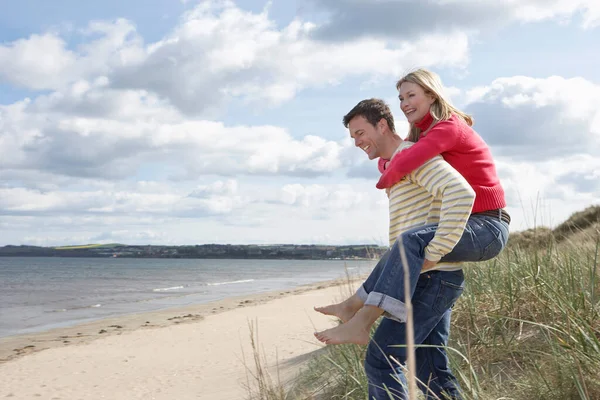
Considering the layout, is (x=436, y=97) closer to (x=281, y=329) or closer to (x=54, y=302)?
(x=281, y=329)

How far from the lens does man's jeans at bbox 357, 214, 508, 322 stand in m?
2.16

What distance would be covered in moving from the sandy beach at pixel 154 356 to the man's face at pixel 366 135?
6.39 ft

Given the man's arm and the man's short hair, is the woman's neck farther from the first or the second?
the man's arm

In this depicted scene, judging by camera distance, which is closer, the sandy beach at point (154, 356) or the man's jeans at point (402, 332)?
the man's jeans at point (402, 332)

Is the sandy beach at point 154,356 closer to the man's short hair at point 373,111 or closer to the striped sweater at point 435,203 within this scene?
the striped sweater at point 435,203

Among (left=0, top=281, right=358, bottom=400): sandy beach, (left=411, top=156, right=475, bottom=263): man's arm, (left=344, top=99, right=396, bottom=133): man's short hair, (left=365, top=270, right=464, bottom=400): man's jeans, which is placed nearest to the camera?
(left=411, top=156, right=475, bottom=263): man's arm

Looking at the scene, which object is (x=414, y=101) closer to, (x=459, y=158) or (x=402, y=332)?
(x=459, y=158)

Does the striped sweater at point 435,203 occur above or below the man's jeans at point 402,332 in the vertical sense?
Result: above

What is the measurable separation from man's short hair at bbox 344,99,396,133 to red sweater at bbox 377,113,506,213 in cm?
28

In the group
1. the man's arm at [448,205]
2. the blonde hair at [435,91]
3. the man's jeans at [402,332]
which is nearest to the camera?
the man's arm at [448,205]

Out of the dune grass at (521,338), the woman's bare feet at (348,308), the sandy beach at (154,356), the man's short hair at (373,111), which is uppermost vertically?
the man's short hair at (373,111)

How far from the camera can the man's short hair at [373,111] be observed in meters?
2.60

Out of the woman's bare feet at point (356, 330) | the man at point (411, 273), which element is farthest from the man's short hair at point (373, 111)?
the woman's bare feet at point (356, 330)

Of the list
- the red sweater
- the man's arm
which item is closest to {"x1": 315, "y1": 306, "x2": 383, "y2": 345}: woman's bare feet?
the man's arm
